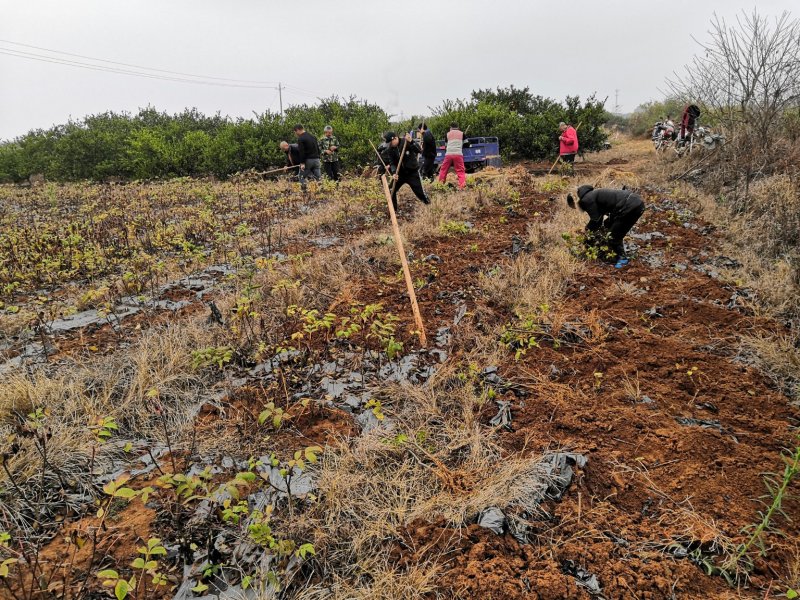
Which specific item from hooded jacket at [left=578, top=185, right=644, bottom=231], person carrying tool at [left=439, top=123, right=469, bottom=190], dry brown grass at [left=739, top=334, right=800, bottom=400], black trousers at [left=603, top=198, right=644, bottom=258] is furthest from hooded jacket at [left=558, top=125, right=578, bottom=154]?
dry brown grass at [left=739, top=334, right=800, bottom=400]

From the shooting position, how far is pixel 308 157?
34.6 feet

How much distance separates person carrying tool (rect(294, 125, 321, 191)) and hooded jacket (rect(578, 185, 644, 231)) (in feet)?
23.9

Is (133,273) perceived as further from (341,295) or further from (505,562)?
(505,562)

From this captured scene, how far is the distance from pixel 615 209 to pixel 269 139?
14222 mm

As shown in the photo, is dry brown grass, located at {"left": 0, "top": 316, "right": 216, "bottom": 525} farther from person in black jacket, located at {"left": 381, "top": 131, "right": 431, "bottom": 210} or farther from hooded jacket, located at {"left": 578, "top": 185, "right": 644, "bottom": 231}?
person in black jacket, located at {"left": 381, "top": 131, "right": 431, "bottom": 210}

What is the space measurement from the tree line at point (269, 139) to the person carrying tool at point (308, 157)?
14.9 ft

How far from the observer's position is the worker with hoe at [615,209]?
16.1 ft

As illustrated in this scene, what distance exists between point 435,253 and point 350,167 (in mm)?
10951

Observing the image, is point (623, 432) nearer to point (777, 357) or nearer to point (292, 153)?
point (777, 357)

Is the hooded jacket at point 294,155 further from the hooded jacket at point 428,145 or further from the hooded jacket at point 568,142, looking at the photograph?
the hooded jacket at point 568,142

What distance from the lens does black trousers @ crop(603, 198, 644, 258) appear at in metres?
4.90

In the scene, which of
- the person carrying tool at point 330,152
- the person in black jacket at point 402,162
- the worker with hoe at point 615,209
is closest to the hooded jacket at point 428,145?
the person in black jacket at point 402,162

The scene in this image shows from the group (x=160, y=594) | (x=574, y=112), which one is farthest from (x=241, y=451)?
(x=574, y=112)

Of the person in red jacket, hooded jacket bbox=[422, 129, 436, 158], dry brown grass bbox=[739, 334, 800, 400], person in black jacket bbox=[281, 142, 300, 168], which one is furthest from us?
person in black jacket bbox=[281, 142, 300, 168]
